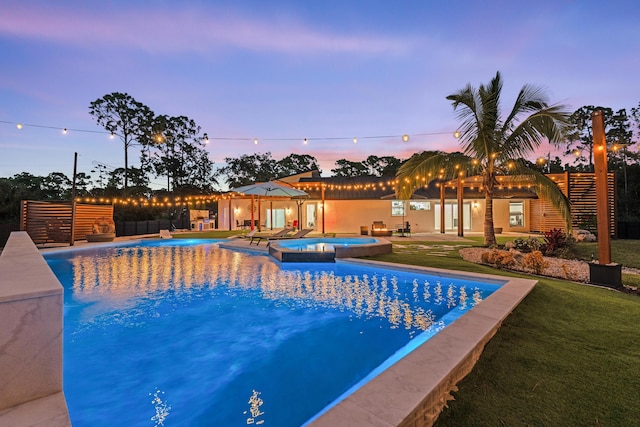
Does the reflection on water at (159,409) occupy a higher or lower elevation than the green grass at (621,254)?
lower

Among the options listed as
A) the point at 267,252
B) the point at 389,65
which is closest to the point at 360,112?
the point at 389,65

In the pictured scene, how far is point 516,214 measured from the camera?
21766 mm

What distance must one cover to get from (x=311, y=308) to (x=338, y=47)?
12.8 meters

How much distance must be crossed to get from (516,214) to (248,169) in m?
34.4

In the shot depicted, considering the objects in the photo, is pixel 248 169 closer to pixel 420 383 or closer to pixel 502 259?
pixel 502 259

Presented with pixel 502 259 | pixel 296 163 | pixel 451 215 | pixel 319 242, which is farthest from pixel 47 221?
pixel 296 163

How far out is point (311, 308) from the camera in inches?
226

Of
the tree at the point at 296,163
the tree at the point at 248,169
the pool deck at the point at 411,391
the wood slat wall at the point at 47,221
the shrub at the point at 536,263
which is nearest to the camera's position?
the pool deck at the point at 411,391

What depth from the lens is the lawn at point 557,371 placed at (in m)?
2.12

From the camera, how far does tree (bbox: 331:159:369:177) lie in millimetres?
50156

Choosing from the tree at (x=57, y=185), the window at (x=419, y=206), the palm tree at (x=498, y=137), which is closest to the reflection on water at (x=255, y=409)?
the palm tree at (x=498, y=137)

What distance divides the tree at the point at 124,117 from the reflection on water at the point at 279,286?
2319 cm

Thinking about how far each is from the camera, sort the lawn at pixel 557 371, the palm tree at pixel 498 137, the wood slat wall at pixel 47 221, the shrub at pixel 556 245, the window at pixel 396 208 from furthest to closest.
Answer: the window at pixel 396 208 → the wood slat wall at pixel 47 221 → the shrub at pixel 556 245 → the palm tree at pixel 498 137 → the lawn at pixel 557 371

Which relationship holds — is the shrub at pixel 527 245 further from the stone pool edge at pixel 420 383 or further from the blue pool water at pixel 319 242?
the stone pool edge at pixel 420 383
